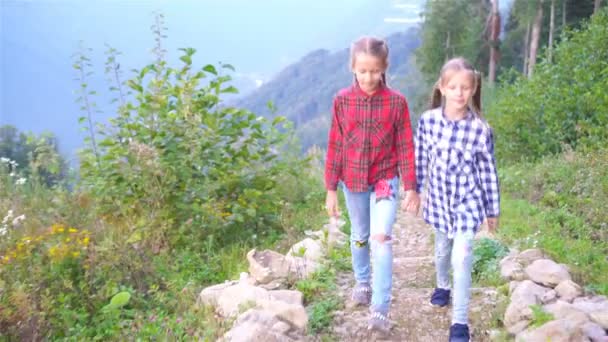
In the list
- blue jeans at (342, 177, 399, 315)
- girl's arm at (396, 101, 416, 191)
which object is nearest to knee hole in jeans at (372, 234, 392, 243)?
blue jeans at (342, 177, 399, 315)

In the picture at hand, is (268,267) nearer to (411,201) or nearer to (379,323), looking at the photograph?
(379,323)

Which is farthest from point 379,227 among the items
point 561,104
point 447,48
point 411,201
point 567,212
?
point 447,48

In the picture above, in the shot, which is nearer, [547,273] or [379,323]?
[379,323]

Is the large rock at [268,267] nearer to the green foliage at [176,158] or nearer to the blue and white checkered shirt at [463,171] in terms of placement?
the green foliage at [176,158]

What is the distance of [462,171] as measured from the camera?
316cm

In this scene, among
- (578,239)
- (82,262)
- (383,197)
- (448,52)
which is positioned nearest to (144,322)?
(82,262)

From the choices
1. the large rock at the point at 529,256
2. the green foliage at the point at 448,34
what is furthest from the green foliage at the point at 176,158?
the green foliage at the point at 448,34

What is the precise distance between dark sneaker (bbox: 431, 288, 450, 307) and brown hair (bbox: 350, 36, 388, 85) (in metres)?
1.62

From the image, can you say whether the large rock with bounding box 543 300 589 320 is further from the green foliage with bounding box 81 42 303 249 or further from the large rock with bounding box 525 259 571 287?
the green foliage with bounding box 81 42 303 249

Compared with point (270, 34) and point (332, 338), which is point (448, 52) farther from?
point (270, 34)

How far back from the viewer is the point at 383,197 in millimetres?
3289

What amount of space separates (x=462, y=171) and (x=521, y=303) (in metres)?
0.90

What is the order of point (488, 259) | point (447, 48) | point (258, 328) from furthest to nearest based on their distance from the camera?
point (447, 48) < point (488, 259) < point (258, 328)

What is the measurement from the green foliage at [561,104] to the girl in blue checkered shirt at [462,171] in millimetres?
6557
